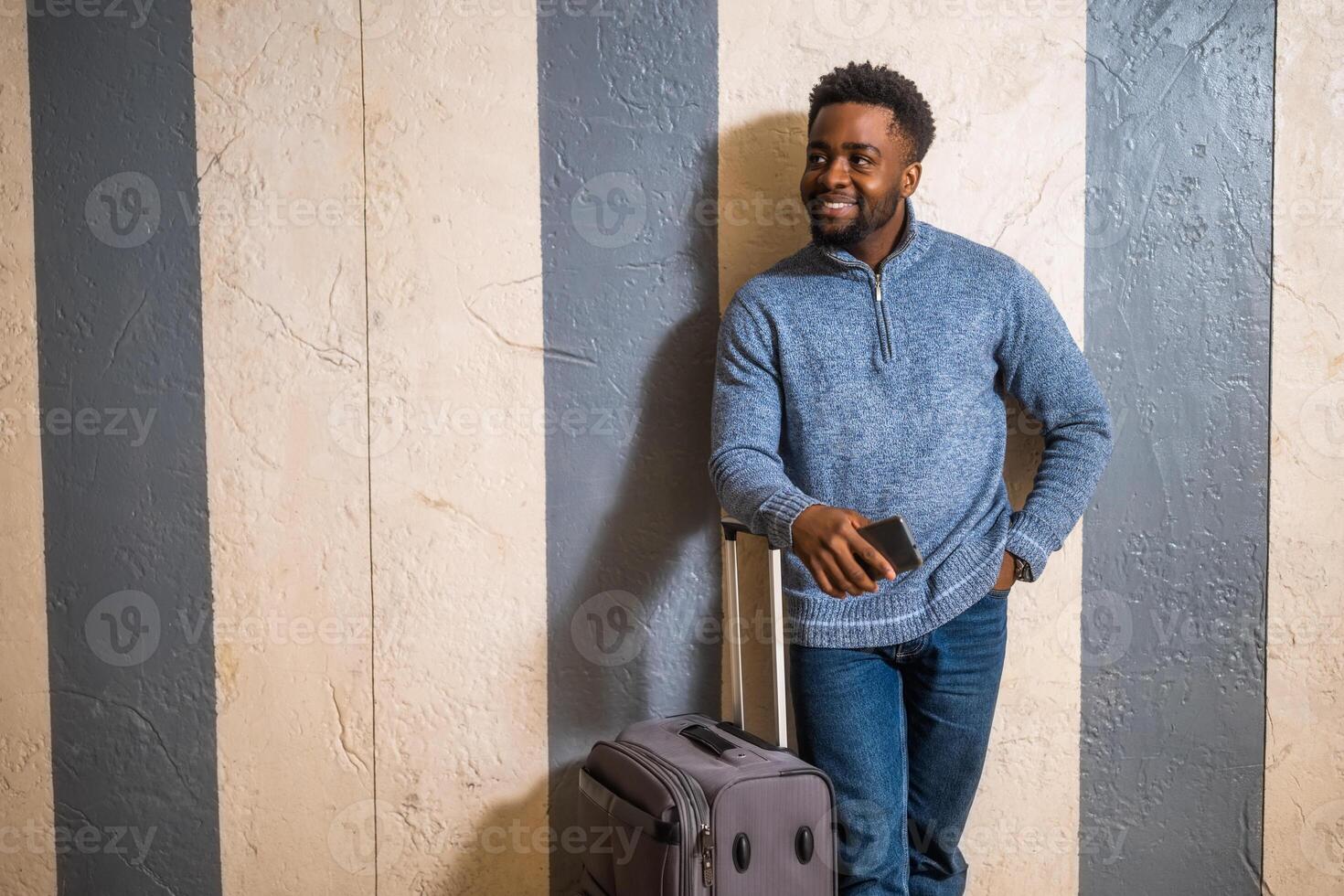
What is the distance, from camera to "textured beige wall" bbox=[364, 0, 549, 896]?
1784 mm

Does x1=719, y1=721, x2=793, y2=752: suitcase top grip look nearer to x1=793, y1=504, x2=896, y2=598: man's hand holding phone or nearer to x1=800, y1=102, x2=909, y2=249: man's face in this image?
x1=793, y1=504, x2=896, y2=598: man's hand holding phone

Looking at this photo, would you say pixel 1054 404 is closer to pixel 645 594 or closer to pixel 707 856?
pixel 645 594

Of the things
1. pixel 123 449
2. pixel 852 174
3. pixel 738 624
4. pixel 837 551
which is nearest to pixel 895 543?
pixel 837 551

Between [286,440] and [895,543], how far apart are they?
121cm

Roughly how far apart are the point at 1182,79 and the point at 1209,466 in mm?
790

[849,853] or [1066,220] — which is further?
[1066,220]

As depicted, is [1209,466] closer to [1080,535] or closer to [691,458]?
[1080,535]

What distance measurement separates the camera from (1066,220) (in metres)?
1.84

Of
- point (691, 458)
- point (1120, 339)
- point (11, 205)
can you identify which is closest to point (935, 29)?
point (1120, 339)

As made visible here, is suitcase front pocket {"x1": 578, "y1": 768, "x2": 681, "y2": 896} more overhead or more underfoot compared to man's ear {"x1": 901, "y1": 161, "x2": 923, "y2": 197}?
more underfoot

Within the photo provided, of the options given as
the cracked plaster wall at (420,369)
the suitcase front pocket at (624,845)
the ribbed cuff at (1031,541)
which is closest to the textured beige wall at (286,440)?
the cracked plaster wall at (420,369)

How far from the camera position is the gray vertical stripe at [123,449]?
178cm

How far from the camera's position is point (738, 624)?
168cm

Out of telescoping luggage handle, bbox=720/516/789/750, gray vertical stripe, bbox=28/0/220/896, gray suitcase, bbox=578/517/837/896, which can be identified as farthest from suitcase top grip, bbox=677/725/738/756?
gray vertical stripe, bbox=28/0/220/896
